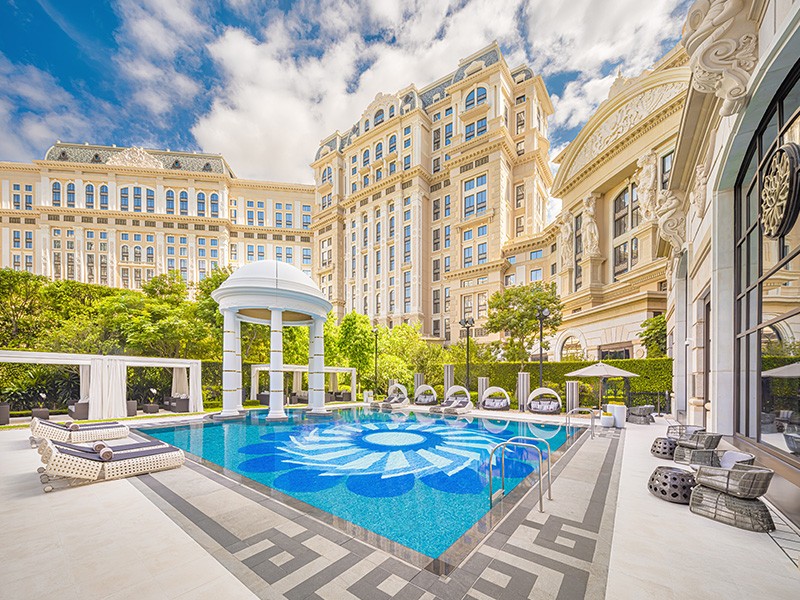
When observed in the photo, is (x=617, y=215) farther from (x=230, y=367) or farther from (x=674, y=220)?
(x=230, y=367)

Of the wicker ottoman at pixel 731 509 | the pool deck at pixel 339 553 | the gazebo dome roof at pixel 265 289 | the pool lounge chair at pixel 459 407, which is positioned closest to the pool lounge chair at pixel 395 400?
the pool lounge chair at pixel 459 407

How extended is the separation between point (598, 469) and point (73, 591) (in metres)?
9.01

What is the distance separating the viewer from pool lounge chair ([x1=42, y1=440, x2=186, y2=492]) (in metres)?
6.23

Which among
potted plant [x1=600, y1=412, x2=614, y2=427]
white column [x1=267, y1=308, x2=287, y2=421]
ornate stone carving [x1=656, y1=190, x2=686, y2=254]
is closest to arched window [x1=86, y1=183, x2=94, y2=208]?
white column [x1=267, y1=308, x2=287, y2=421]

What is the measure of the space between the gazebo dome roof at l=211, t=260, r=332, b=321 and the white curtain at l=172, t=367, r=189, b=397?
6579 millimetres

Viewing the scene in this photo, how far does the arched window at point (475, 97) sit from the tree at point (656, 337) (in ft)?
120

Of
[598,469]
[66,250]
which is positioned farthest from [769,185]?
[66,250]

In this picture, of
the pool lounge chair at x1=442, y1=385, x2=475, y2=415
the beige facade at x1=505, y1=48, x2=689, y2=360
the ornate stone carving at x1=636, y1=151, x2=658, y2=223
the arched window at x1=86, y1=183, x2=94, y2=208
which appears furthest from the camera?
the arched window at x1=86, y1=183, x2=94, y2=208

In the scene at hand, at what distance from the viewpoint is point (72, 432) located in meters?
9.11

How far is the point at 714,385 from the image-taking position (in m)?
7.67

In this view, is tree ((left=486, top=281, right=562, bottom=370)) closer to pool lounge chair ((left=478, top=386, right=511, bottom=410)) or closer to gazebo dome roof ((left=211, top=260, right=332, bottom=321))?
pool lounge chair ((left=478, top=386, right=511, bottom=410))

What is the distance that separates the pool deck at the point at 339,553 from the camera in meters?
3.38

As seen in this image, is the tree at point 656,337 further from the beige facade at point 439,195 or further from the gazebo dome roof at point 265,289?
the gazebo dome roof at point 265,289

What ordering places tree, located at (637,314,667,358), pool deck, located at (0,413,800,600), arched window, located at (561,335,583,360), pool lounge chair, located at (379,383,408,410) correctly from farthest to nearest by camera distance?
arched window, located at (561,335,583,360), tree, located at (637,314,667,358), pool lounge chair, located at (379,383,408,410), pool deck, located at (0,413,800,600)
